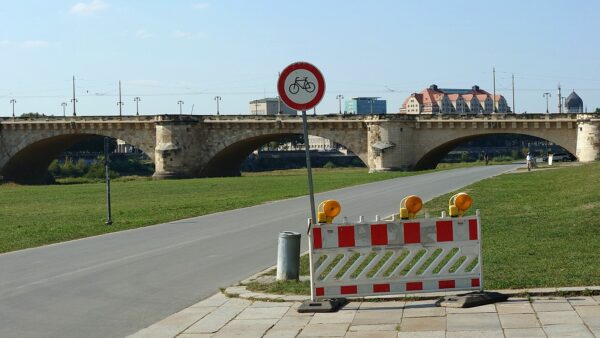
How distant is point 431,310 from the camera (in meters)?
9.66

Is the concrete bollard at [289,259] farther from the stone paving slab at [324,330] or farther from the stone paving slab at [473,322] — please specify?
the stone paving slab at [473,322]

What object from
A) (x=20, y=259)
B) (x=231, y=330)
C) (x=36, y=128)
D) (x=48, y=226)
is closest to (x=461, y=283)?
(x=231, y=330)

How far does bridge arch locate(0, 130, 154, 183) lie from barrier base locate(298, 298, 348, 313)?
74125 millimetres

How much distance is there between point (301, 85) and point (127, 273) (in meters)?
4.35

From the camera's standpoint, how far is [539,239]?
15.6m

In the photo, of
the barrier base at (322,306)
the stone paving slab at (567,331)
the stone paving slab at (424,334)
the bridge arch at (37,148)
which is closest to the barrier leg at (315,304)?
the barrier base at (322,306)

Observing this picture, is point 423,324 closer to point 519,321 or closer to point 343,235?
point 519,321

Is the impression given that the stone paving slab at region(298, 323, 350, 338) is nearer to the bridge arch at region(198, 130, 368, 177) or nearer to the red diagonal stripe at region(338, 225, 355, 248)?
the red diagonal stripe at region(338, 225, 355, 248)

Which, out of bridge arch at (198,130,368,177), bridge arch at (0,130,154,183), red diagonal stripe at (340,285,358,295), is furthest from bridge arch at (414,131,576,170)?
red diagonal stripe at (340,285,358,295)

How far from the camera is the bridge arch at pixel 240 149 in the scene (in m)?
76.9

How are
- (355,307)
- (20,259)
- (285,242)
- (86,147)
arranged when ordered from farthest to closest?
(86,147), (20,259), (285,242), (355,307)

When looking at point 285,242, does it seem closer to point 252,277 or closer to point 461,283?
point 252,277

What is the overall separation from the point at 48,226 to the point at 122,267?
10396mm

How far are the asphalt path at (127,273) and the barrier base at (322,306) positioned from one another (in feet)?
5.17
